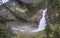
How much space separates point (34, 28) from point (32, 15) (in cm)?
101

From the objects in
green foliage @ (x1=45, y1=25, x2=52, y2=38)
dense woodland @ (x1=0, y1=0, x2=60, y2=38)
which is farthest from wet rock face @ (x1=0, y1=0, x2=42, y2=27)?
green foliage @ (x1=45, y1=25, x2=52, y2=38)

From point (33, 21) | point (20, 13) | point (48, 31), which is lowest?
point (48, 31)

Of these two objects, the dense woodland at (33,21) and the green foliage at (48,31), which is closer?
the dense woodland at (33,21)

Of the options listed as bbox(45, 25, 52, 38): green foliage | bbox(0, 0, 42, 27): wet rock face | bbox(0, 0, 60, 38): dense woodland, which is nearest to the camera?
bbox(0, 0, 60, 38): dense woodland

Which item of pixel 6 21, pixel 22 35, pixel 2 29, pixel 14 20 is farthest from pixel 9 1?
pixel 2 29

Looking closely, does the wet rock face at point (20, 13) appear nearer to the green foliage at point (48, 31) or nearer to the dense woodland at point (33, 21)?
the dense woodland at point (33, 21)

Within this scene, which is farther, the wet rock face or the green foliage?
the wet rock face

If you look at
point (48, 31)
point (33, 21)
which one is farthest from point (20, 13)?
point (48, 31)

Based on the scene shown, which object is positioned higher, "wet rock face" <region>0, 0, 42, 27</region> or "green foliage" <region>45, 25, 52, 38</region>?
"wet rock face" <region>0, 0, 42, 27</region>

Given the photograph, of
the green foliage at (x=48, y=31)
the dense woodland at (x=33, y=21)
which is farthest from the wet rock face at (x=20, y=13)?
the green foliage at (x=48, y=31)

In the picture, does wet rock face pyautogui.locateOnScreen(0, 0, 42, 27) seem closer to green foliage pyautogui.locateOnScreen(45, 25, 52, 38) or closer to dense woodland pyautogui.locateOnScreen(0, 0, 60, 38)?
dense woodland pyautogui.locateOnScreen(0, 0, 60, 38)

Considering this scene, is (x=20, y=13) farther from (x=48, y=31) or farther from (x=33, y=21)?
(x=48, y=31)

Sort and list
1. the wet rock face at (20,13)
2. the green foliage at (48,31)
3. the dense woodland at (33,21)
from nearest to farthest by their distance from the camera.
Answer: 1. the dense woodland at (33,21)
2. the green foliage at (48,31)
3. the wet rock face at (20,13)

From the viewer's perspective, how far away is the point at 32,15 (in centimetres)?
901
